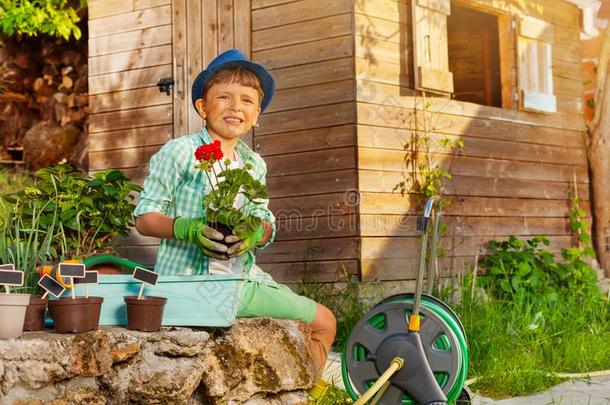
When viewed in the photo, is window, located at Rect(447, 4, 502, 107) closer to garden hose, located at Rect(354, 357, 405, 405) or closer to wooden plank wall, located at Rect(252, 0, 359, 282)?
wooden plank wall, located at Rect(252, 0, 359, 282)

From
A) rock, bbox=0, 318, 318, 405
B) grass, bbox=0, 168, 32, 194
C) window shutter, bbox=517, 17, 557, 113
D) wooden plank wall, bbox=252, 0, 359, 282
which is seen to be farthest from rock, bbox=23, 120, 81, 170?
rock, bbox=0, 318, 318, 405

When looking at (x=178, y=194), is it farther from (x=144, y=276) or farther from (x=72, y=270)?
(x=72, y=270)

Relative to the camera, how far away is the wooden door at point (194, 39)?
7407 millimetres

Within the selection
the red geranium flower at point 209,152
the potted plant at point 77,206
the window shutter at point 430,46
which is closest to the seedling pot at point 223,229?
the red geranium flower at point 209,152

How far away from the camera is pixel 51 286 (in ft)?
9.55

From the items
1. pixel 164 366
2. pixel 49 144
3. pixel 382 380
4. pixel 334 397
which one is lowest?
pixel 334 397

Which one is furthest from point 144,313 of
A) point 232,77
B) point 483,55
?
point 483,55

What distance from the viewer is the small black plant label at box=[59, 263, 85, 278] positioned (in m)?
2.82

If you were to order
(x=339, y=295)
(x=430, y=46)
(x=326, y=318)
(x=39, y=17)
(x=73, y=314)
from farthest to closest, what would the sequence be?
1. (x=39, y=17)
2. (x=430, y=46)
3. (x=339, y=295)
4. (x=326, y=318)
5. (x=73, y=314)

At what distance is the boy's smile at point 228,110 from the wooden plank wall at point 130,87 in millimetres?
4388

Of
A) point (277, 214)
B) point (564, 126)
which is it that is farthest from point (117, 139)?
point (564, 126)

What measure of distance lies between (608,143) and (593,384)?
181 inches

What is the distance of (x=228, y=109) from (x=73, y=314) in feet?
3.41

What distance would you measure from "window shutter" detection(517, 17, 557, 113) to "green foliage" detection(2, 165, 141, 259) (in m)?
4.42
